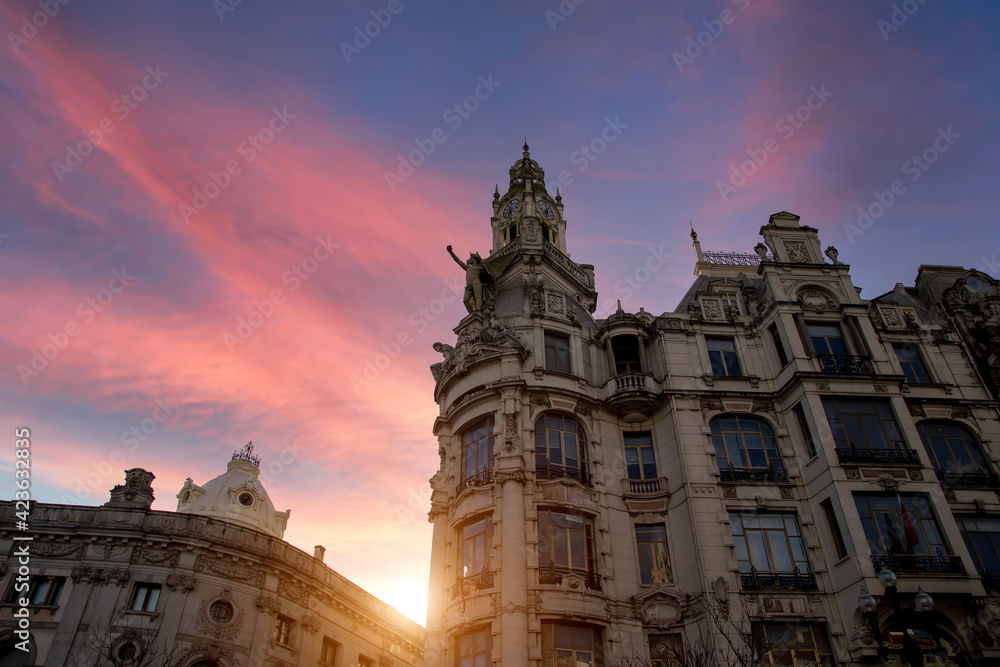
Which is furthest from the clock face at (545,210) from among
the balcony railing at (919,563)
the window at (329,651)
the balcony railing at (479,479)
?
the window at (329,651)

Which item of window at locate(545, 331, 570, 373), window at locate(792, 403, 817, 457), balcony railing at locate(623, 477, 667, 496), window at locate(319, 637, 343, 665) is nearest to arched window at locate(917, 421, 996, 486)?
window at locate(792, 403, 817, 457)

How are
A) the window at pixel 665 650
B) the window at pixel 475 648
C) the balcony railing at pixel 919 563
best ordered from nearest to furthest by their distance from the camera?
the balcony railing at pixel 919 563, the window at pixel 475 648, the window at pixel 665 650

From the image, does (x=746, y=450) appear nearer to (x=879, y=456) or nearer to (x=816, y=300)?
(x=879, y=456)

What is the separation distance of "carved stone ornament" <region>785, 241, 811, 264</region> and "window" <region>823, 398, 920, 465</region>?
28.6 ft

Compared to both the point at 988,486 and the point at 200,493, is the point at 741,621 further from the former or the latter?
the point at 200,493

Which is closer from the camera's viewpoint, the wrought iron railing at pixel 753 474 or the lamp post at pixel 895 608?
the lamp post at pixel 895 608

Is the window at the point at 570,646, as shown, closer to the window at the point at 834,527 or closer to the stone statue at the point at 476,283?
the window at the point at 834,527

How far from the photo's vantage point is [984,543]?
2684 cm

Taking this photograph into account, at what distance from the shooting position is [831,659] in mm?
23547

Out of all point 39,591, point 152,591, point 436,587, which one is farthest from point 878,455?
point 39,591

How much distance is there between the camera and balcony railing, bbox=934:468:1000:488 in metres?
28.3

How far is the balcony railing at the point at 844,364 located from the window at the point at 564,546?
43.1 feet

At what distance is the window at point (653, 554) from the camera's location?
2672 centimetres

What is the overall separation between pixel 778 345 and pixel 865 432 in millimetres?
A: 5697
